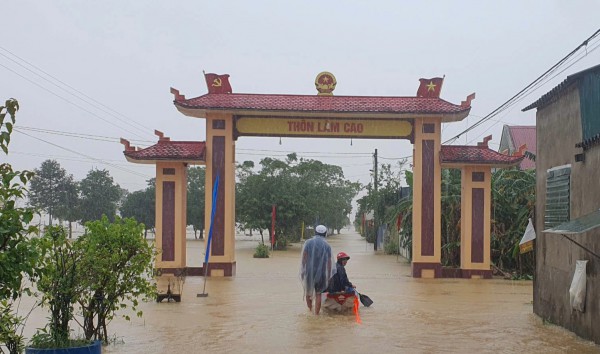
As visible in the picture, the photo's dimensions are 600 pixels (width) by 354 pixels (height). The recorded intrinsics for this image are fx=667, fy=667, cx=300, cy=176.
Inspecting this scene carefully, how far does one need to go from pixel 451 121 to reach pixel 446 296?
6.95 metres

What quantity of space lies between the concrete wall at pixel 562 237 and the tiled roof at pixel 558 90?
0.27ft

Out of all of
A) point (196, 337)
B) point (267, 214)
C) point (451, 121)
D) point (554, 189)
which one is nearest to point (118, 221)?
point (196, 337)

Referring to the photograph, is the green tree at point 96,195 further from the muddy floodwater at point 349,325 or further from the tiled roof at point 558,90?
the tiled roof at point 558,90

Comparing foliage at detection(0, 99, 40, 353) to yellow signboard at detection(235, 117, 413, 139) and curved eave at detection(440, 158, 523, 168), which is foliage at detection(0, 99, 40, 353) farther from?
curved eave at detection(440, 158, 523, 168)

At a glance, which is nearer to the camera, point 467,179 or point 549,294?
point 549,294

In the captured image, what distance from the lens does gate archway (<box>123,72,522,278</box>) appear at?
19.5m

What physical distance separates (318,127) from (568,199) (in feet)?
34.4

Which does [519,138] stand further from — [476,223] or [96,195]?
[96,195]

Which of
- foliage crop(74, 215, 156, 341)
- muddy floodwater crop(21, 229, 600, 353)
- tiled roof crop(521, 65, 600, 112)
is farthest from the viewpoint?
tiled roof crop(521, 65, 600, 112)

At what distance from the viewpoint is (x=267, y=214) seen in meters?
35.9

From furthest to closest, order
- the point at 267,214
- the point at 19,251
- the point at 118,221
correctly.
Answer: the point at 267,214 < the point at 118,221 < the point at 19,251

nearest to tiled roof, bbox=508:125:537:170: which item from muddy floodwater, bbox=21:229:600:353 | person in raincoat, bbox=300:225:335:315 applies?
muddy floodwater, bbox=21:229:600:353

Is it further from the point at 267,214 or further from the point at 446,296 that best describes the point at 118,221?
the point at 267,214

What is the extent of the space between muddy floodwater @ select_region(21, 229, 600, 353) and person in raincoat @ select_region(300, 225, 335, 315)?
38cm
